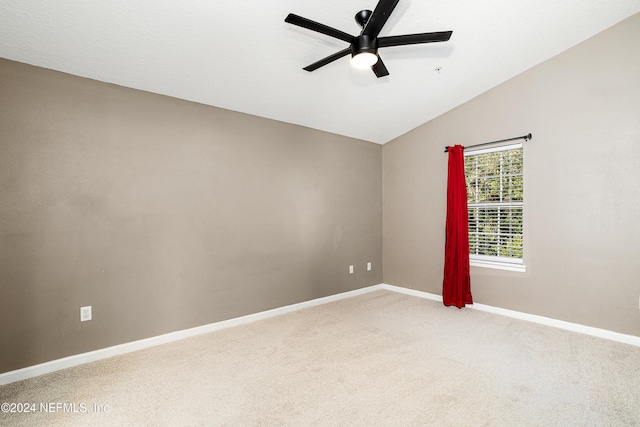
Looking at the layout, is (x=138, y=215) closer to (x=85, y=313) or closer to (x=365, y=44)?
(x=85, y=313)

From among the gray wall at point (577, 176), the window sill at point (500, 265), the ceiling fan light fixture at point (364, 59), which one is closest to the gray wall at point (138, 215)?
the ceiling fan light fixture at point (364, 59)

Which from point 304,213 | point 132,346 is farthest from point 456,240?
point 132,346

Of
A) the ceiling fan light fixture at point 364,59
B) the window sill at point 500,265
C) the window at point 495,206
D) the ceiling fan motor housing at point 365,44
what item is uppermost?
the ceiling fan motor housing at point 365,44

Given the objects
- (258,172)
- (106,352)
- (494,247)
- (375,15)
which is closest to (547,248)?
(494,247)

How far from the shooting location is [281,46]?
8.46 feet

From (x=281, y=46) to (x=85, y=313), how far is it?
2762 mm

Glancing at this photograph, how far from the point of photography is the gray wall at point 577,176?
9.56ft

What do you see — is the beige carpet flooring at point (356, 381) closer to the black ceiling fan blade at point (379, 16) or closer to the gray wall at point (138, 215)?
the gray wall at point (138, 215)

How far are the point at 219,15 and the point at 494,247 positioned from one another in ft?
12.5

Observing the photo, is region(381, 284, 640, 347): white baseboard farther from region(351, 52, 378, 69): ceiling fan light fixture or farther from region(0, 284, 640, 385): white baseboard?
region(351, 52, 378, 69): ceiling fan light fixture

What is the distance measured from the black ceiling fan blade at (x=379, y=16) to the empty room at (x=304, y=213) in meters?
0.03

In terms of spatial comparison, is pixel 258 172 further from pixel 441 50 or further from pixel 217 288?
pixel 441 50

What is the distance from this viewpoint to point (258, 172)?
3.63 m

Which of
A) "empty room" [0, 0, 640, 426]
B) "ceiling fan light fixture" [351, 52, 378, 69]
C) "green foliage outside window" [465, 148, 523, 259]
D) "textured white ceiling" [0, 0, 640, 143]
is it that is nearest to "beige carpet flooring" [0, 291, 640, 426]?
"empty room" [0, 0, 640, 426]
